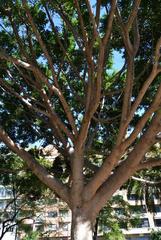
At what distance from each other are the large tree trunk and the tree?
0.06 feet

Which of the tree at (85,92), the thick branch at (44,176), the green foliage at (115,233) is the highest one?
the tree at (85,92)

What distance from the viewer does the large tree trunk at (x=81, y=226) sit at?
6723mm

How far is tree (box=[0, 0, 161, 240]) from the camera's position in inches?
267

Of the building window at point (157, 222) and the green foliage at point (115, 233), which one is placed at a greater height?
the building window at point (157, 222)

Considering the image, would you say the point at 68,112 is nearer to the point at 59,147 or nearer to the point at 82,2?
the point at 59,147

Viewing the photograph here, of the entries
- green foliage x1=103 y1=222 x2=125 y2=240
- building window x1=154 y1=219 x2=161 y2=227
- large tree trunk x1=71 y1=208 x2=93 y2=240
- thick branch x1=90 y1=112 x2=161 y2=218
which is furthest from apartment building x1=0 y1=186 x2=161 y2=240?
large tree trunk x1=71 y1=208 x2=93 y2=240

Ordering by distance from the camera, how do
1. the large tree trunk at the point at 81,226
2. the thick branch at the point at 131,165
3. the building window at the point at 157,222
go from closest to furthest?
the large tree trunk at the point at 81,226
the thick branch at the point at 131,165
the building window at the point at 157,222

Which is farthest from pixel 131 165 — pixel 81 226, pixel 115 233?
pixel 115 233

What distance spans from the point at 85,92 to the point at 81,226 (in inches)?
109

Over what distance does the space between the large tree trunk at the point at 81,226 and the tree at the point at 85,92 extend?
2 centimetres

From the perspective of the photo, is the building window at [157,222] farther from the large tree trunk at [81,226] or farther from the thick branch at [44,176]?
the large tree trunk at [81,226]

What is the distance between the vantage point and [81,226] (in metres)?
6.81

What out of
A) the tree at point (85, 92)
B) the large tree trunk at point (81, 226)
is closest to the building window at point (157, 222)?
the tree at point (85, 92)

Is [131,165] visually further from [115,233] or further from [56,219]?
[56,219]
